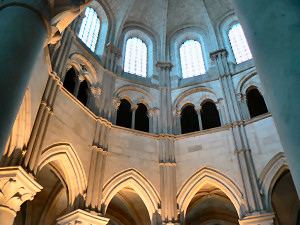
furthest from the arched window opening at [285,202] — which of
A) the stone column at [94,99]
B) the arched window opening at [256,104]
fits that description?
the stone column at [94,99]

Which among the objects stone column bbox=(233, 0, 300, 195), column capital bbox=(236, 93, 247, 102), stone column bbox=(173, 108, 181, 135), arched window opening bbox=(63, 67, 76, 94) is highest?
arched window opening bbox=(63, 67, 76, 94)

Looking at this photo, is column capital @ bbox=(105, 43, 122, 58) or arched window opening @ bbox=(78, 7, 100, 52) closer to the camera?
arched window opening @ bbox=(78, 7, 100, 52)

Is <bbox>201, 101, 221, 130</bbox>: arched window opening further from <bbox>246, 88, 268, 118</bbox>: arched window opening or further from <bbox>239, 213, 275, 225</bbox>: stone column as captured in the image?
<bbox>239, 213, 275, 225</bbox>: stone column

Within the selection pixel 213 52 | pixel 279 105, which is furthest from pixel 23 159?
pixel 213 52

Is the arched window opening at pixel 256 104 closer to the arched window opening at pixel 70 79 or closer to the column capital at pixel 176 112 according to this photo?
the column capital at pixel 176 112

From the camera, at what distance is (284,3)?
261 cm

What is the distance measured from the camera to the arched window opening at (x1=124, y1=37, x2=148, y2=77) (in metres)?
17.1

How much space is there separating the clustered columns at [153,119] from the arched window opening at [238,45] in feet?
17.6

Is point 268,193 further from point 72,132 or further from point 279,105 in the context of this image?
point 279,105

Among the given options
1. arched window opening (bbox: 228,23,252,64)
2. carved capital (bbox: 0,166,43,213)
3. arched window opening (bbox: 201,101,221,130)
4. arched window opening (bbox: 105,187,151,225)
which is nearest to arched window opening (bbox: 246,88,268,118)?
arched window opening (bbox: 228,23,252,64)

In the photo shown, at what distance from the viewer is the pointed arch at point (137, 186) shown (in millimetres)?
11805

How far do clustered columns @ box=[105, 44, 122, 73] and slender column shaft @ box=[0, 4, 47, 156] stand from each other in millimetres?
11860

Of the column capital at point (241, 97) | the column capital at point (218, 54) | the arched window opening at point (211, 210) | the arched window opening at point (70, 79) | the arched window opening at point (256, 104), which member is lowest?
the arched window opening at point (211, 210)

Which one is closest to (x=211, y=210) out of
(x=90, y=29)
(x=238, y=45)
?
(x=238, y=45)
